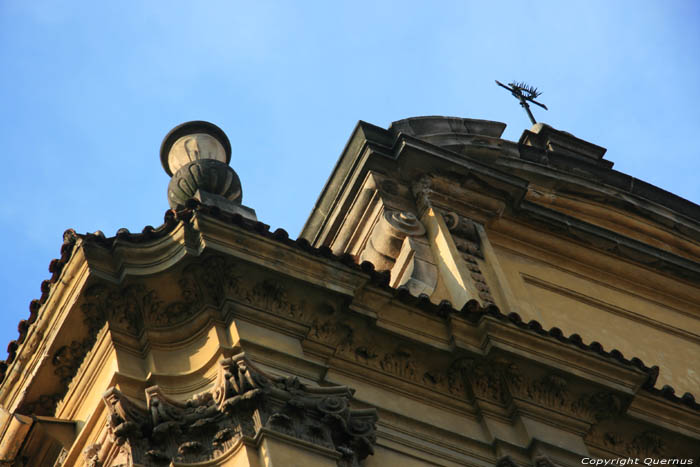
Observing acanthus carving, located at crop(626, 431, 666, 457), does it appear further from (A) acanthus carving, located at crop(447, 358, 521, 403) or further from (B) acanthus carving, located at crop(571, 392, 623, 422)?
(A) acanthus carving, located at crop(447, 358, 521, 403)

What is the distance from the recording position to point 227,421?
31.0ft

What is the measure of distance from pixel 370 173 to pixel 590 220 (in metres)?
3.99

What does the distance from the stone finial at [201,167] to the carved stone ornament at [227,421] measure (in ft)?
7.39

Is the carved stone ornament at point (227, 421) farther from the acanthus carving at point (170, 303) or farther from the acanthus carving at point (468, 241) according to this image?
the acanthus carving at point (468, 241)

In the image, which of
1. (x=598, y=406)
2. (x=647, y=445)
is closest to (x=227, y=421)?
(x=598, y=406)

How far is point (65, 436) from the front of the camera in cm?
1067

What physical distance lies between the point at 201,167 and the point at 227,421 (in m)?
3.34

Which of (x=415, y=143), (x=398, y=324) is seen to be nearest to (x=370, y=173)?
(x=415, y=143)

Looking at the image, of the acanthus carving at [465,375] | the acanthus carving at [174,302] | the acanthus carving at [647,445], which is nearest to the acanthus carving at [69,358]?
the acanthus carving at [174,302]

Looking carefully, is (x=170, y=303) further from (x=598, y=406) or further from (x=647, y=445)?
(x=647, y=445)

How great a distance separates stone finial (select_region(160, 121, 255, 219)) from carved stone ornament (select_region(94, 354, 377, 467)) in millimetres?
2251

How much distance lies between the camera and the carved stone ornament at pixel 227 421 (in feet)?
30.6

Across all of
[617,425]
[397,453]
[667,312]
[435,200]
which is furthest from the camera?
[667,312]

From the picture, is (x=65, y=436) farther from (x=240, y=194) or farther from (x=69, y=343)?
(x=240, y=194)
